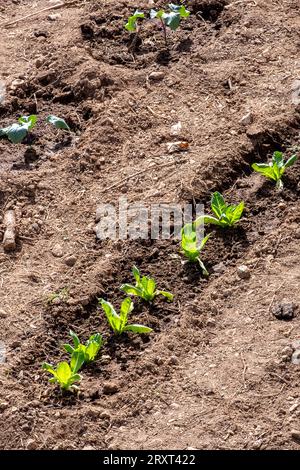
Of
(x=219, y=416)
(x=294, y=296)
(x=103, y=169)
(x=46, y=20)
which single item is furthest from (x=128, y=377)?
(x=46, y=20)

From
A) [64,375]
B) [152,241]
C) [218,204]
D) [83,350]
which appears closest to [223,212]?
[218,204]

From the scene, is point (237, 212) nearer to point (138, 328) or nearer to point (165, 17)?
point (138, 328)

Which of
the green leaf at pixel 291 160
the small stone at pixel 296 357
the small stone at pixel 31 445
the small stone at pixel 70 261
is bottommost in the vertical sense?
the small stone at pixel 31 445

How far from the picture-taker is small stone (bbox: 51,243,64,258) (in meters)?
4.83

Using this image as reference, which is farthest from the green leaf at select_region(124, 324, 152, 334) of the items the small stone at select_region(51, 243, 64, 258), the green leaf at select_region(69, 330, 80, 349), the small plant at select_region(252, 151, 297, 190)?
the small plant at select_region(252, 151, 297, 190)

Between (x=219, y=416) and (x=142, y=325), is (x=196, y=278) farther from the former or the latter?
(x=219, y=416)

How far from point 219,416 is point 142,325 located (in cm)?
66

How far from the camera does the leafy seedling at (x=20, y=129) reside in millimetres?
5348

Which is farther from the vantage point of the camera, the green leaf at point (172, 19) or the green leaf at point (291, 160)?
the green leaf at point (172, 19)

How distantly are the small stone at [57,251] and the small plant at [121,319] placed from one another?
51 centimetres

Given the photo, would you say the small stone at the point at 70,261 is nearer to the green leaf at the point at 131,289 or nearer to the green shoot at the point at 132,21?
the green leaf at the point at 131,289

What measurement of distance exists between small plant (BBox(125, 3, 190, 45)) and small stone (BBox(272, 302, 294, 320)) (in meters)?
2.20

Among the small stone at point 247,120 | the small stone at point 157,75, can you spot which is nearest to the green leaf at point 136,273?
the small stone at point 247,120
